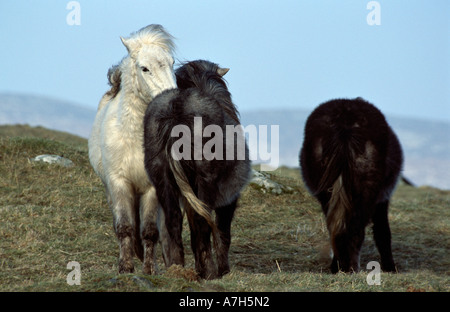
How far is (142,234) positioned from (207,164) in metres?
1.33

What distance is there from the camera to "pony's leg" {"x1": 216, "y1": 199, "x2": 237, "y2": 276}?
20.0ft

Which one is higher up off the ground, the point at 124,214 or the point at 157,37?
the point at 157,37

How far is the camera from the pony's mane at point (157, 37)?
627 centimetres

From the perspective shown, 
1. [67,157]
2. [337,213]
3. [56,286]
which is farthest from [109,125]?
[67,157]

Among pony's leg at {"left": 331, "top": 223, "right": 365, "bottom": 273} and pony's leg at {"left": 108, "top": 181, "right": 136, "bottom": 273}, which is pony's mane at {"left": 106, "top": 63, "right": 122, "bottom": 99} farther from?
pony's leg at {"left": 331, "top": 223, "right": 365, "bottom": 273}

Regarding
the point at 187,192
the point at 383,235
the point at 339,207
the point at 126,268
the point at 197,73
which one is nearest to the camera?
the point at 187,192

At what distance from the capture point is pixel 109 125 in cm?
622

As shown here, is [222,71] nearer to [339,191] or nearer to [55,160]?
[339,191]

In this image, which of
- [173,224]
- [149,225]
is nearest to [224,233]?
[149,225]

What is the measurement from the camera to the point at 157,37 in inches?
247

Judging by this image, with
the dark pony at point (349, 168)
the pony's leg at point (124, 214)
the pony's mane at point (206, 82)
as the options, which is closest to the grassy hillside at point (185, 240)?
the pony's leg at point (124, 214)

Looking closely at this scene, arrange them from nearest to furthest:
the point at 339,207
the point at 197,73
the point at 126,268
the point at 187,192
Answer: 1. the point at 187,192
2. the point at 126,268
3. the point at 339,207
4. the point at 197,73

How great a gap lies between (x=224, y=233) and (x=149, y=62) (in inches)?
77.6

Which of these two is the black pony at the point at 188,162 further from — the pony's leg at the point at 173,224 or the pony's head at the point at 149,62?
the pony's head at the point at 149,62
